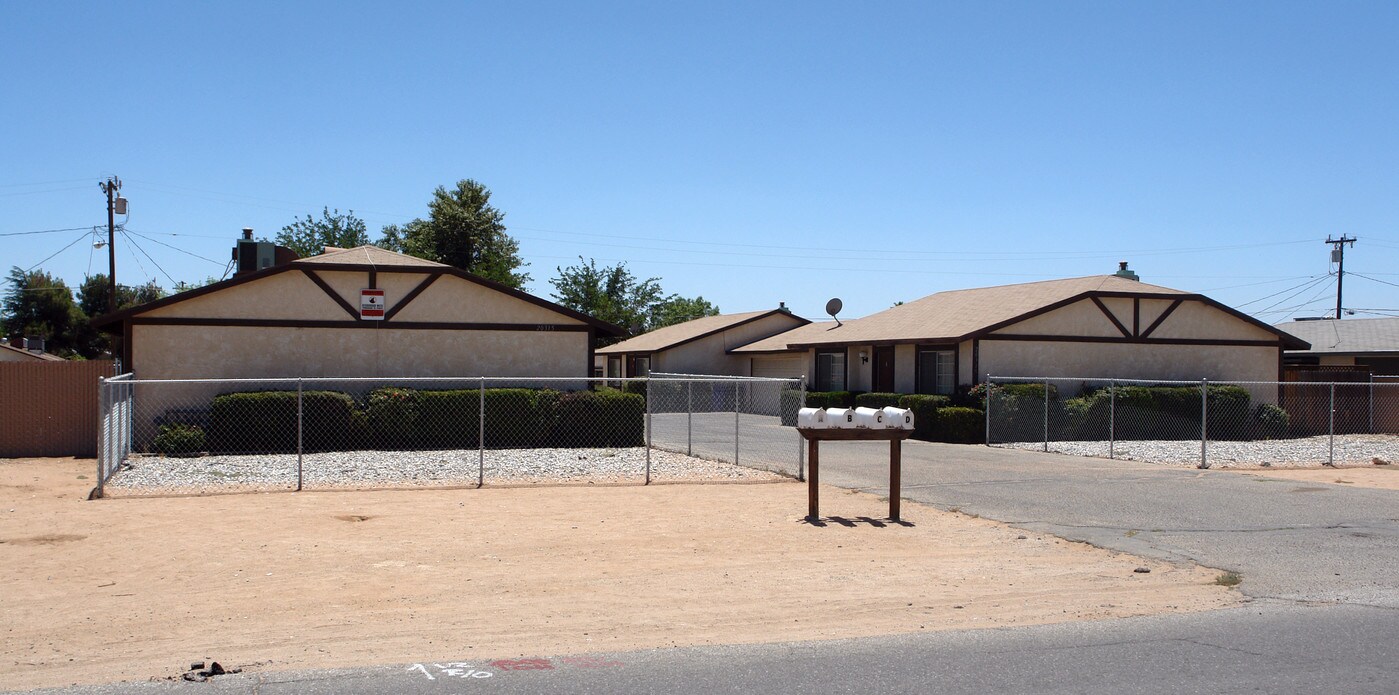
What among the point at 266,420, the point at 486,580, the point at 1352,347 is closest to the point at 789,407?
the point at 266,420

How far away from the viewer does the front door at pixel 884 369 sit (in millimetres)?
31812

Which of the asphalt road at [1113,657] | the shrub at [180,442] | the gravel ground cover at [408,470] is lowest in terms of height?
the gravel ground cover at [408,470]

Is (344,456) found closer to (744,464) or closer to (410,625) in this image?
(744,464)

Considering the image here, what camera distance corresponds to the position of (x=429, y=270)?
2331 cm

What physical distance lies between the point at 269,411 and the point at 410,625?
13811 millimetres

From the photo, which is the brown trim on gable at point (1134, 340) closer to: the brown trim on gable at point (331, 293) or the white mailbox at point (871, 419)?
the brown trim on gable at point (331, 293)

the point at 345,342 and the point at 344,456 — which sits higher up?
the point at 345,342

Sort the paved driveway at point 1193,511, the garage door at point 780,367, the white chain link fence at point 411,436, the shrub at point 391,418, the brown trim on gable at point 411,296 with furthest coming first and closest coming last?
the garage door at point 780,367
the brown trim on gable at point 411,296
the shrub at point 391,418
the white chain link fence at point 411,436
the paved driveway at point 1193,511

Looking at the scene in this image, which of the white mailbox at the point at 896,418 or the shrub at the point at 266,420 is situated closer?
the white mailbox at the point at 896,418

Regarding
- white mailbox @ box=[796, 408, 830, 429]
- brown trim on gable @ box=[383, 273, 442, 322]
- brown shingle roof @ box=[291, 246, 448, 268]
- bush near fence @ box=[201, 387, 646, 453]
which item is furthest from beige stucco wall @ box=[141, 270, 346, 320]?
white mailbox @ box=[796, 408, 830, 429]

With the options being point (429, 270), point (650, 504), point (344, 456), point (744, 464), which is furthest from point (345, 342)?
point (650, 504)

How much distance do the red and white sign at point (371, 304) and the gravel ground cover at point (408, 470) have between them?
12.9 ft

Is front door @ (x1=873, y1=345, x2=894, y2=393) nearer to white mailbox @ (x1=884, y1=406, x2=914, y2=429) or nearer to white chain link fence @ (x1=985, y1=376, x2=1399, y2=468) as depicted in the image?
white chain link fence @ (x1=985, y1=376, x2=1399, y2=468)

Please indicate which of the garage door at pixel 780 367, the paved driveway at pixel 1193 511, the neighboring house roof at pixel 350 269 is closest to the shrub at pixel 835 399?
the garage door at pixel 780 367
